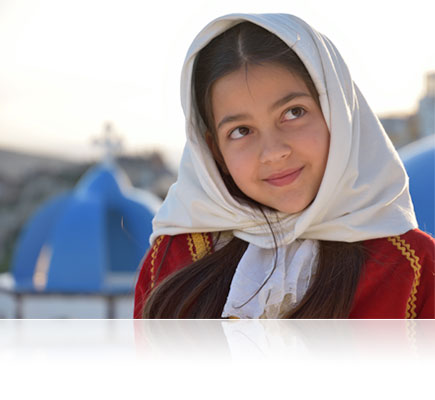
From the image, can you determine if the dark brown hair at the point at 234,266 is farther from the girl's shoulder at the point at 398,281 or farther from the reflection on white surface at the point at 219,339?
the reflection on white surface at the point at 219,339

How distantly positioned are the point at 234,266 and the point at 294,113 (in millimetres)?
317

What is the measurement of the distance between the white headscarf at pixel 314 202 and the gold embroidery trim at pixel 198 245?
0.02 metres

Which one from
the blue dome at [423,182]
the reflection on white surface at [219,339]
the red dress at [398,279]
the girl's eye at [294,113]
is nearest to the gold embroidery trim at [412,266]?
the red dress at [398,279]

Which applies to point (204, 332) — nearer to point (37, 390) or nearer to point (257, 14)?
point (37, 390)

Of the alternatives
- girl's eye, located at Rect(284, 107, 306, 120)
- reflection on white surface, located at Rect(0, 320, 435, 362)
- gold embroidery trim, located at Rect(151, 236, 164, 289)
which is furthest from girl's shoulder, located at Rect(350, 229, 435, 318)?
gold embroidery trim, located at Rect(151, 236, 164, 289)

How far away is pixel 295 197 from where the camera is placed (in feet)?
3.99

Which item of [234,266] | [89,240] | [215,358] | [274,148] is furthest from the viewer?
[89,240]

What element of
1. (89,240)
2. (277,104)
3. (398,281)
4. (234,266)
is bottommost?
(398,281)

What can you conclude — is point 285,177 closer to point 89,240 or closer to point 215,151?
point 215,151

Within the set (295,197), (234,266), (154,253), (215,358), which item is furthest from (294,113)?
(215,358)

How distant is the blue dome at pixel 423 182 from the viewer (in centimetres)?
166

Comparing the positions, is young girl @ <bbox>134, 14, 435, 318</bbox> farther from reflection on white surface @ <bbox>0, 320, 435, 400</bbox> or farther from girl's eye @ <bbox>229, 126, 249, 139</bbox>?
reflection on white surface @ <bbox>0, 320, 435, 400</bbox>

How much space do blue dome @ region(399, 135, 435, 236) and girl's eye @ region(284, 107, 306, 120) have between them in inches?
23.3

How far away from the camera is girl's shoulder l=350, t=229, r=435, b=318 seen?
1.21 m
